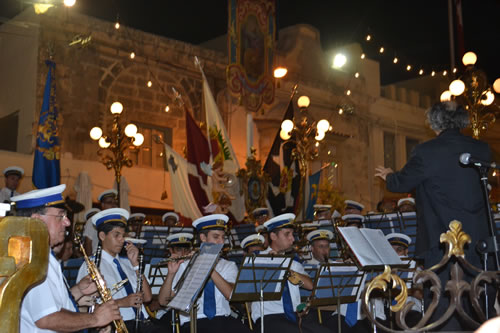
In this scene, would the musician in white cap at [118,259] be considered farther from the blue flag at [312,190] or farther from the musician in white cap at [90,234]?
the blue flag at [312,190]

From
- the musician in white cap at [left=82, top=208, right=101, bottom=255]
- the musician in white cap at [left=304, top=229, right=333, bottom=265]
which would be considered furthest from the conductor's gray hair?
the musician in white cap at [left=82, top=208, right=101, bottom=255]

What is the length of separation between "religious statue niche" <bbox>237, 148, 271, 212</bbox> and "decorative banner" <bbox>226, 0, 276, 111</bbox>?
76.7 inches

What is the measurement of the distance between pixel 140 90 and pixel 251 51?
3378mm

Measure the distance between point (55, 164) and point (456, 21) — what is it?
8987 mm

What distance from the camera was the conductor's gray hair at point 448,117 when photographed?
4684mm

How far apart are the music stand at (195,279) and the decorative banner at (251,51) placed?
34.5 ft

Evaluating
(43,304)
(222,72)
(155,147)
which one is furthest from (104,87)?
(43,304)

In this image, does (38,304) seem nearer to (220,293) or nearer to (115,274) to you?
(115,274)

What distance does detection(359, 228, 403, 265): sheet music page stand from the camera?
13.9ft

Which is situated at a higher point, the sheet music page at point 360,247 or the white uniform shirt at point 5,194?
the white uniform shirt at point 5,194

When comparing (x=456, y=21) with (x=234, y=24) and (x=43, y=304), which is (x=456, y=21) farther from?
(x=43, y=304)

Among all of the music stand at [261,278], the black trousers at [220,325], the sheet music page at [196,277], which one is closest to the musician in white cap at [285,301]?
the black trousers at [220,325]

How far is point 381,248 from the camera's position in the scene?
4348 mm

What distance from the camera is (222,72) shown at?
1872cm
